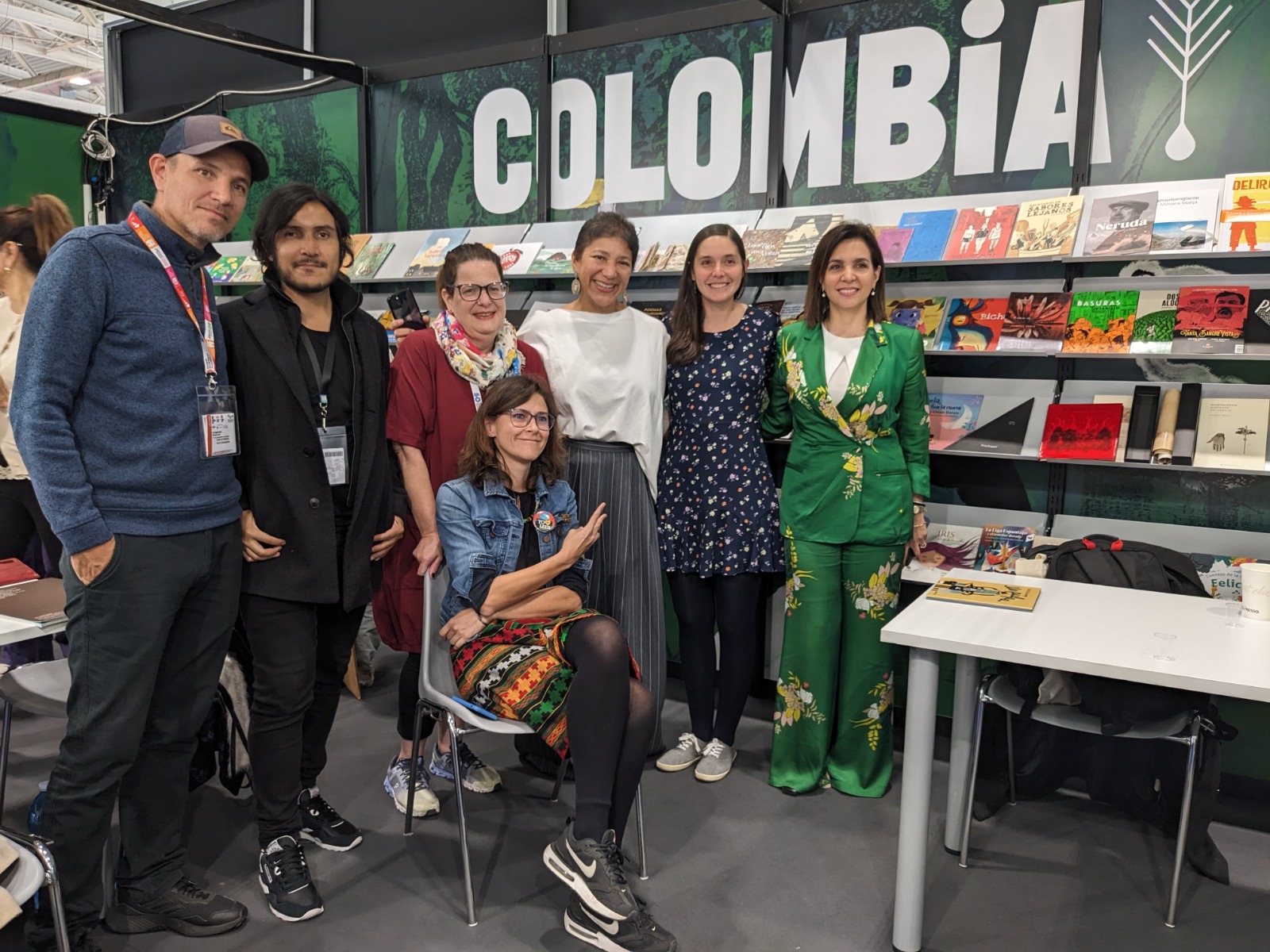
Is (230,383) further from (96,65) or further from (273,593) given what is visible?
(96,65)

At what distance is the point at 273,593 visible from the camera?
87.7 inches

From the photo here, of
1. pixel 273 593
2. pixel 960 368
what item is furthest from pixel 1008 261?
pixel 273 593

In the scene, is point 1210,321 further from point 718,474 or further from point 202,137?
point 202,137

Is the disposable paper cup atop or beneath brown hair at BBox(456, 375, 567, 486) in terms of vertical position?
beneath

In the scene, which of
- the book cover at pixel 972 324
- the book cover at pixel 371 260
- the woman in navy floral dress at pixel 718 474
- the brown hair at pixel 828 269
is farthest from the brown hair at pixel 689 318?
the book cover at pixel 371 260

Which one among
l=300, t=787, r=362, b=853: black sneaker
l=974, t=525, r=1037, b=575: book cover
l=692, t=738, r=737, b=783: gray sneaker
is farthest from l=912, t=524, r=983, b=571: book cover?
l=300, t=787, r=362, b=853: black sneaker

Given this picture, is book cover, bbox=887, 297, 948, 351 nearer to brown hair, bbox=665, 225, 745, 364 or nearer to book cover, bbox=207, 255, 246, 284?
brown hair, bbox=665, 225, 745, 364

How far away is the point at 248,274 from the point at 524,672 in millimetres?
3932

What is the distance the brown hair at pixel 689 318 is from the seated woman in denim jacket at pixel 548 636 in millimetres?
603

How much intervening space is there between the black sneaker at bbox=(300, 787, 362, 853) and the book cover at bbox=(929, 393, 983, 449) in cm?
224

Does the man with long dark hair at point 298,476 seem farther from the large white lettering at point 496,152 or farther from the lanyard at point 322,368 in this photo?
the large white lettering at point 496,152

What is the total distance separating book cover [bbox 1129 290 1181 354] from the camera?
293cm

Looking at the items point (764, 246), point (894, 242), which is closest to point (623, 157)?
point (764, 246)

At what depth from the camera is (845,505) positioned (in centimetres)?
286
